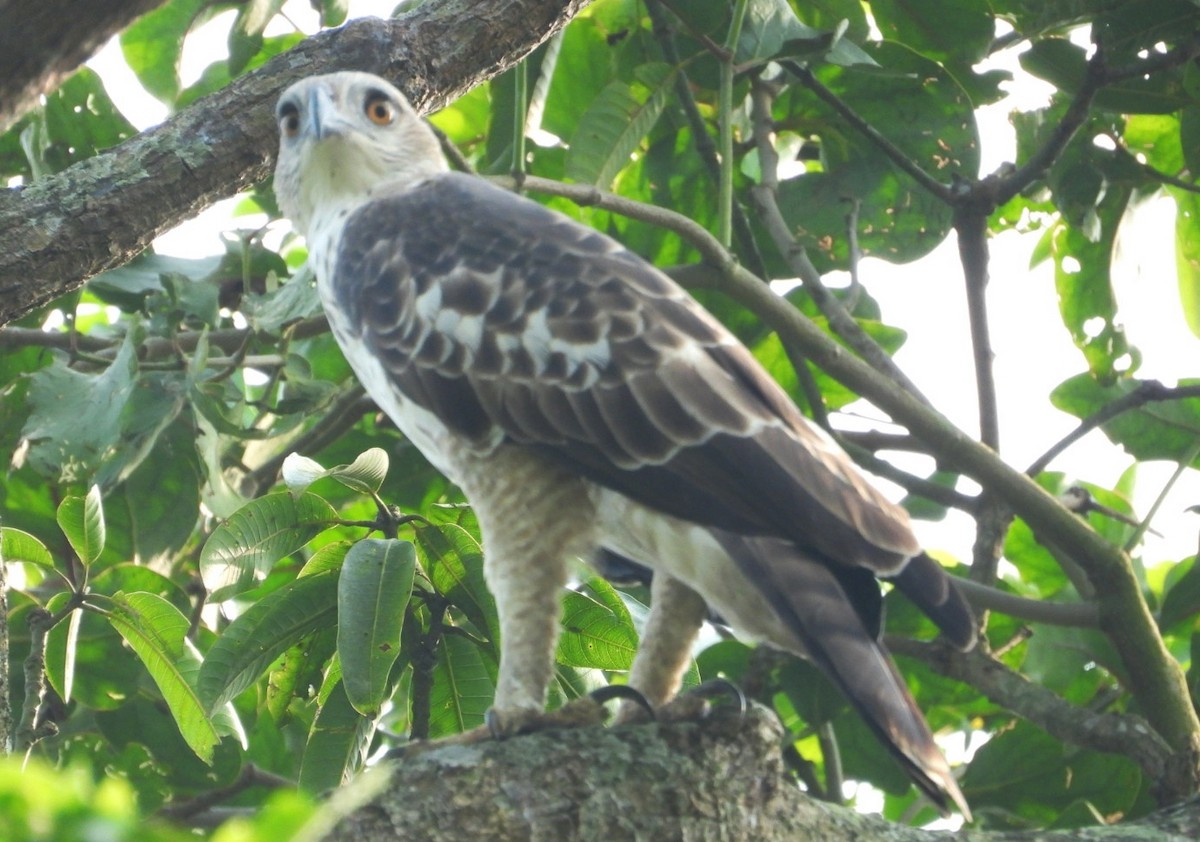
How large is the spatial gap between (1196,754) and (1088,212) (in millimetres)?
2005

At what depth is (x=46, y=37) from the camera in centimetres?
297

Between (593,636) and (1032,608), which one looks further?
(1032,608)

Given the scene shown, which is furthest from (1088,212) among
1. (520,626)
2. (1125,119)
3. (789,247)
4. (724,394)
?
(520,626)

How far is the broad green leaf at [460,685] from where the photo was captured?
3.10m

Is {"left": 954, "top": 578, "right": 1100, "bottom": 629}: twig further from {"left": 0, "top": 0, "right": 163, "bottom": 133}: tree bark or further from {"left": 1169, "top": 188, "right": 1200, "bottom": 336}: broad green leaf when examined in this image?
{"left": 0, "top": 0, "right": 163, "bottom": 133}: tree bark

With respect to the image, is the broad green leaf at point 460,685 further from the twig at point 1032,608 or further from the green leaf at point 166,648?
the twig at point 1032,608

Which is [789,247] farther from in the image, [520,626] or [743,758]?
[743,758]

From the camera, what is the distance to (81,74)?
4.36 metres

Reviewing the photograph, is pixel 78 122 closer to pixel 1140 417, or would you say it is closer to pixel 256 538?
pixel 256 538

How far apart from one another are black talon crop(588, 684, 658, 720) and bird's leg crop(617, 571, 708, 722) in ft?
0.40

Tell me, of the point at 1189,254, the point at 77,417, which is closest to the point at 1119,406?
the point at 1189,254

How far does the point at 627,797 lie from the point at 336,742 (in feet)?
2.98

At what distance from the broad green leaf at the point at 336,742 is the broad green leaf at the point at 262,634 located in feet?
0.65

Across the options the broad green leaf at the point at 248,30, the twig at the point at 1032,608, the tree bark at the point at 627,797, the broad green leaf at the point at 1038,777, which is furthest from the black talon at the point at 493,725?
the broad green leaf at the point at 248,30
